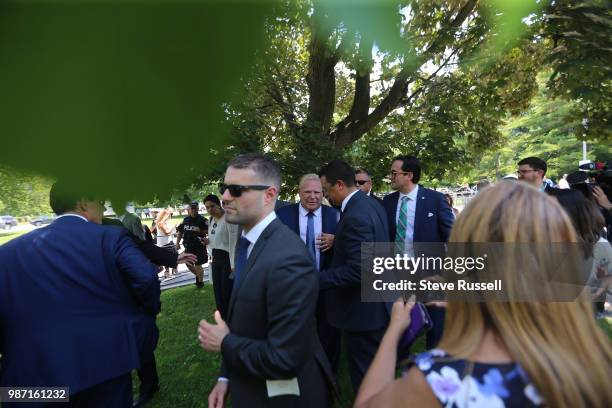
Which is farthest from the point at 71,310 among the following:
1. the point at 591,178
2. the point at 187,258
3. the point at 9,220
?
the point at 591,178

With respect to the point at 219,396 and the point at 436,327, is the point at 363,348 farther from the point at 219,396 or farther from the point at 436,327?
the point at 219,396

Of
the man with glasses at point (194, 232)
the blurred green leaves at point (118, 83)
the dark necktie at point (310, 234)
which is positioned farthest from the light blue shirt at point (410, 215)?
the man with glasses at point (194, 232)

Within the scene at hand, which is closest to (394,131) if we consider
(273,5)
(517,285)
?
(517,285)

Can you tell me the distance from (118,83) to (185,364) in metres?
4.48

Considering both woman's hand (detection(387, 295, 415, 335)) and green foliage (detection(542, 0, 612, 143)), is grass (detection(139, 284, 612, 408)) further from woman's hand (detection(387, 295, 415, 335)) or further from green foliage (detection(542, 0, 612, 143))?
green foliage (detection(542, 0, 612, 143))

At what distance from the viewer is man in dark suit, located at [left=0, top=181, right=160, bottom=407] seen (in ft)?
5.72

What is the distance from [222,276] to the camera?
5.33m

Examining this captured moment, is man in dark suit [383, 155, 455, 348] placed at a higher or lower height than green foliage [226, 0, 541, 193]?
lower

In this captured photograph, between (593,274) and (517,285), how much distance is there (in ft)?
7.22

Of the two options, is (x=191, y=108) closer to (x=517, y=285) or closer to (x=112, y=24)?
(x=112, y=24)

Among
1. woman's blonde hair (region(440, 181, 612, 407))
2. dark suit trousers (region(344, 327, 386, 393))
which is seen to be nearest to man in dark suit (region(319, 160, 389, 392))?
dark suit trousers (region(344, 327, 386, 393))

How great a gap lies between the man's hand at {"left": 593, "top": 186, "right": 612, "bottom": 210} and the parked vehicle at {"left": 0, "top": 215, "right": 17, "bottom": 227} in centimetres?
481

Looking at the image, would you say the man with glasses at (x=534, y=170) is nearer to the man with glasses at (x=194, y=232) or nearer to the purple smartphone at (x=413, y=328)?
the purple smartphone at (x=413, y=328)

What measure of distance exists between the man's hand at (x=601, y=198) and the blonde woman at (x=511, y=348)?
3.55m
